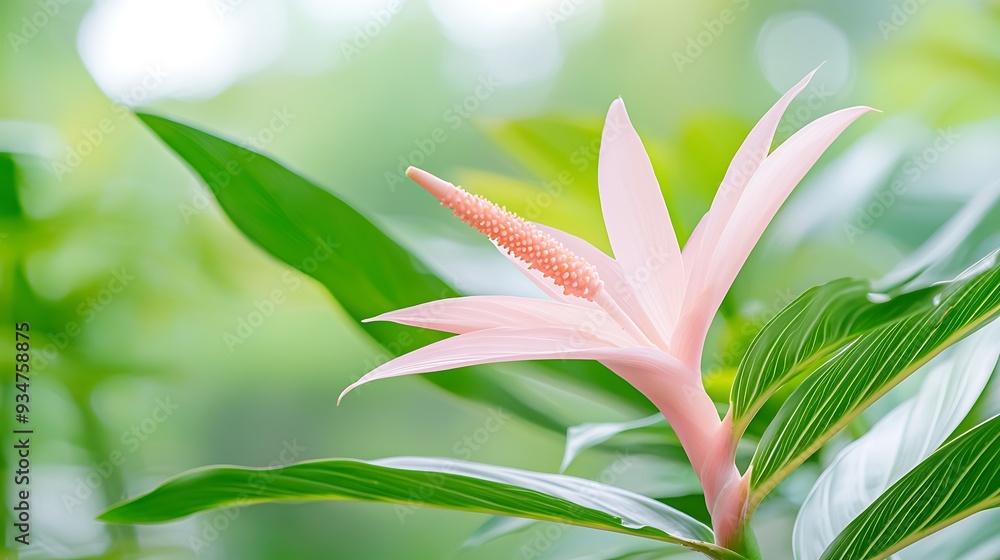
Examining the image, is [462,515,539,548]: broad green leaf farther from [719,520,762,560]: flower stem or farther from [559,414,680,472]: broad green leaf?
[719,520,762,560]: flower stem

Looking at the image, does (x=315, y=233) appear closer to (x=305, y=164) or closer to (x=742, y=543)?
(x=742, y=543)

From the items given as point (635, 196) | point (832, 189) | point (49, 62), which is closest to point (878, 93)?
point (832, 189)

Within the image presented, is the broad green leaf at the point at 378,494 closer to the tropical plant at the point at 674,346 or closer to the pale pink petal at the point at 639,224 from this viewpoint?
the tropical plant at the point at 674,346

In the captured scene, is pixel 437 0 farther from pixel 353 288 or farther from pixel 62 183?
pixel 353 288

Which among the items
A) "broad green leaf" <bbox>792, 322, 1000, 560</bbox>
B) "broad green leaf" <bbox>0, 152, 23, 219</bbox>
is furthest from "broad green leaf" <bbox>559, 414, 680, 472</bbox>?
"broad green leaf" <bbox>0, 152, 23, 219</bbox>

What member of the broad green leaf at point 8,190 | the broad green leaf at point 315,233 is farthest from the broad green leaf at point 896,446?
the broad green leaf at point 8,190

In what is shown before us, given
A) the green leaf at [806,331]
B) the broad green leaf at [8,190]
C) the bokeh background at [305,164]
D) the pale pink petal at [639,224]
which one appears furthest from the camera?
the bokeh background at [305,164]
